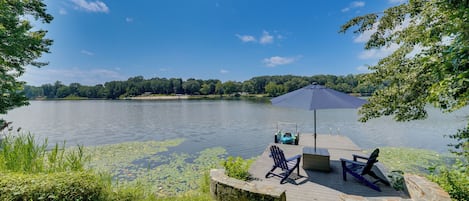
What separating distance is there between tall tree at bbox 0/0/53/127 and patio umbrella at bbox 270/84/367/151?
5120mm

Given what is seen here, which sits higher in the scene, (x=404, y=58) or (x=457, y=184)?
(x=404, y=58)

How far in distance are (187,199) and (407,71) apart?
434 cm

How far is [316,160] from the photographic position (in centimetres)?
461

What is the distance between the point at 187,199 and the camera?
360 centimetres

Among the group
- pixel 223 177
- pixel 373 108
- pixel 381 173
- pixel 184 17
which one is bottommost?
pixel 381 173

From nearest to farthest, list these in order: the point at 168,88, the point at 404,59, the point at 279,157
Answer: the point at 404,59 < the point at 279,157 < the point at 168,88

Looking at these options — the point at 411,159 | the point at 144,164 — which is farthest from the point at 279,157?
the point at 411,159

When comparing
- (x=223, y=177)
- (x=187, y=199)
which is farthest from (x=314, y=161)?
(x=187, y=199)

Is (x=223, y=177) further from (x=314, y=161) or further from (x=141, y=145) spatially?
(x=141, y=145)

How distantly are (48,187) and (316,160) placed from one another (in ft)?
15.1

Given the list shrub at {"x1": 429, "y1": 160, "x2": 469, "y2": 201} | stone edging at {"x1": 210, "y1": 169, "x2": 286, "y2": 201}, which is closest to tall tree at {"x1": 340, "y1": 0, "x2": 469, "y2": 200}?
shrub at {"x1": 429, "y1": 160, "x2": 469, "y2": 201}

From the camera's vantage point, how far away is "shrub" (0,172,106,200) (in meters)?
2.65

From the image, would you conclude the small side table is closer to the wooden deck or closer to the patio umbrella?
Answer: the wooden deck

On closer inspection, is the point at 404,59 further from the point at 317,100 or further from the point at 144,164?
the point at 144,164
